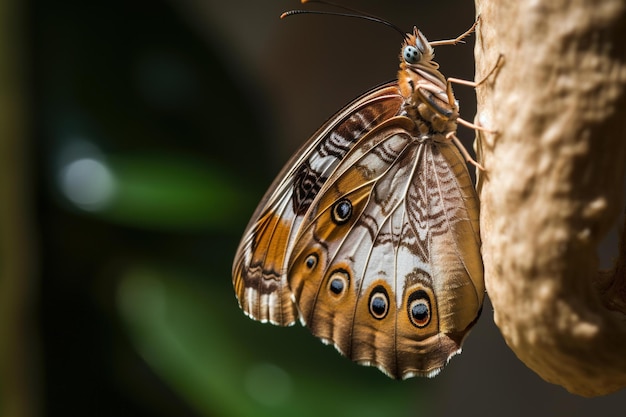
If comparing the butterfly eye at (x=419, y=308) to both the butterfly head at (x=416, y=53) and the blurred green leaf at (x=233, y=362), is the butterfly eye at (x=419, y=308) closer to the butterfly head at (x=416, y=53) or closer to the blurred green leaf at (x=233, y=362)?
the butterfly head at (x=416, y=53)

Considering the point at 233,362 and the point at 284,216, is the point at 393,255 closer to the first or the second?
the point at 284,216

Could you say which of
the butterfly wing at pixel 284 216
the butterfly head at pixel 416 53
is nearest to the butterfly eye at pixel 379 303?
the butterfly wing at pixel 284 216

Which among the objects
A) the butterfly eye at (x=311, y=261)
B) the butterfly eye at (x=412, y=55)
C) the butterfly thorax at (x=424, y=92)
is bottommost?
the butterfly eye at (x=311, y=261)

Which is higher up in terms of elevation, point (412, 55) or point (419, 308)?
point (412, 55)

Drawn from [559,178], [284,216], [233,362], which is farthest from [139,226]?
[559,178]

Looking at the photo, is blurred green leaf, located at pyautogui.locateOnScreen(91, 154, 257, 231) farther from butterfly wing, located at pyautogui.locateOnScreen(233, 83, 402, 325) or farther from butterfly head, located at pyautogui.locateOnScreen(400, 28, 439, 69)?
butterfly head, located at pyautogui.locateOnScreen(400, 28, 439, 69)

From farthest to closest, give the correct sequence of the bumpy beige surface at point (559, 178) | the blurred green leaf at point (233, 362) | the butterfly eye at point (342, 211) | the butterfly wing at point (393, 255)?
the blurred green leaf at point (233, 362), the butterfly eye at point (342, 211), the butterfly wing at point (393, 255), the bumpy beige surface at point (559, 178)
